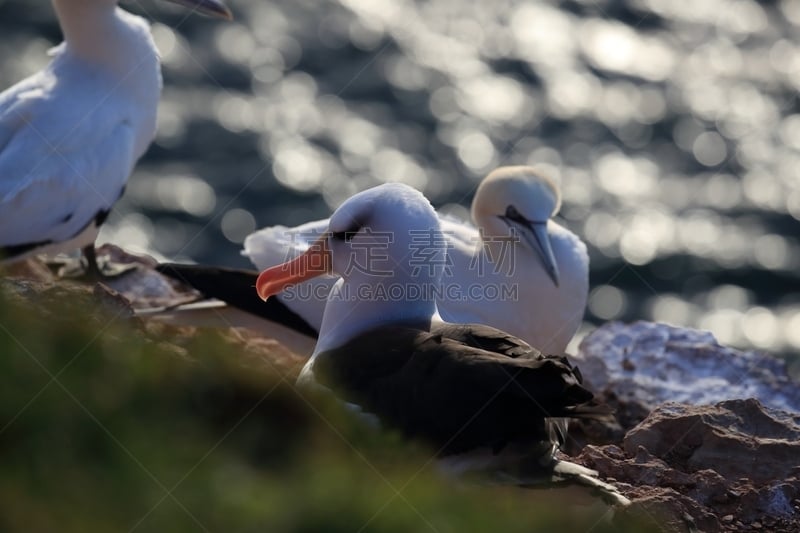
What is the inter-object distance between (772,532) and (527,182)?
3.44m

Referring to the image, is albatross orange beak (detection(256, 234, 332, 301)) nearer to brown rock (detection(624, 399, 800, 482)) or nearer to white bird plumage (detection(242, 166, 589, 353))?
white bird plumage (detection(242, 166, 589, 353))

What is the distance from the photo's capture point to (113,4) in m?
9.16

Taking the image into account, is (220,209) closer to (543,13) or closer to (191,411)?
→ (543,13)

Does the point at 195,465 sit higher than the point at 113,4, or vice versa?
the point at 195,465

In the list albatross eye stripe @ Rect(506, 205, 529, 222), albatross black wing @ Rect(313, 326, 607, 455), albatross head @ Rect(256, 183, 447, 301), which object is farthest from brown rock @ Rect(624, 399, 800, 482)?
albatross eye stripe @ Rect(506, 205, 529, 222)

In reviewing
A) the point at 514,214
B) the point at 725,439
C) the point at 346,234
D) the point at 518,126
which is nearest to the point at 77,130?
the point at 346,234

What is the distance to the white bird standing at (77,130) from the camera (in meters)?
8.05

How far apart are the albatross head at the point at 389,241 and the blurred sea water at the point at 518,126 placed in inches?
397

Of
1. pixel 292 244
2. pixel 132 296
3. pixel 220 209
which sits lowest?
pixel 220 209

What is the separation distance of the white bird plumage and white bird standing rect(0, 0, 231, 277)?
121 cm

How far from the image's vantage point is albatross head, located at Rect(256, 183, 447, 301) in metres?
6.13

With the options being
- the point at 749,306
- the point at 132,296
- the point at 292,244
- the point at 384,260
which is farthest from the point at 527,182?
the point at 749,306

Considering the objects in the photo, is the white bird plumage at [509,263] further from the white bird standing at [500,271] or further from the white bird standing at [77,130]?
the white bird standing at [77,130]

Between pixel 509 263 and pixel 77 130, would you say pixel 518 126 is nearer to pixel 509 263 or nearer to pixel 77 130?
pixel 509 263
